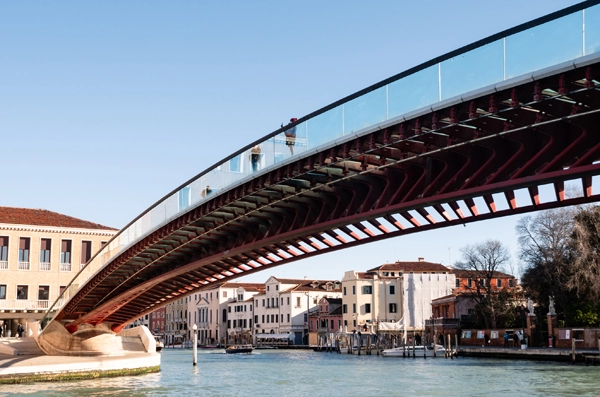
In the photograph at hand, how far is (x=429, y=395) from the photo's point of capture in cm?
2572

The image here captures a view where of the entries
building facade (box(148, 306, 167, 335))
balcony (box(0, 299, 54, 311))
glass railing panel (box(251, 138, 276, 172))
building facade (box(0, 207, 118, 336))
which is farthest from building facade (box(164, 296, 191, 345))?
glass railing panel (box(251, 138, 276, 172))

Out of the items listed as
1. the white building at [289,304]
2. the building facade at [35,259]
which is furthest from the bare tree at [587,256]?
the white building at [289,304]

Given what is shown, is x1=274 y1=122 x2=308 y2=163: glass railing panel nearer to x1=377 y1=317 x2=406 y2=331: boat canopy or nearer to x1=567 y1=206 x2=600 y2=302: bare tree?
x1=567 y1=206 x2=600 y2=302: bare tree

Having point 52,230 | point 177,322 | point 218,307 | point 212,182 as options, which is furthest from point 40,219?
point 177,322

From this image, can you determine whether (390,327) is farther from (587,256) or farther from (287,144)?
(287,144)

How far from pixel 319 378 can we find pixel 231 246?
10.5m

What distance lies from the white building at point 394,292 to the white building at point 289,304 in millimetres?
9540

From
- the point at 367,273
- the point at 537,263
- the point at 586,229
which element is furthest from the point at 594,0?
the point at 367,273

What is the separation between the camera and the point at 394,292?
263 feet

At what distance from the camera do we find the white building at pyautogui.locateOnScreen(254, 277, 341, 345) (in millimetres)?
90625

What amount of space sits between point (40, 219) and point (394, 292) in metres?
39.8

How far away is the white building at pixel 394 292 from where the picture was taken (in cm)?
7531

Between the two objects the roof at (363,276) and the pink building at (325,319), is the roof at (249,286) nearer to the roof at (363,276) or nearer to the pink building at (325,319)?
the pink building at (325,319)

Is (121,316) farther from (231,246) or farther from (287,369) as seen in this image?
(231,246)
